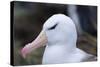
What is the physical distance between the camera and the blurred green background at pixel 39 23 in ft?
6.17

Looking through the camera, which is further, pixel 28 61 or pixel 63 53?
pixel 63 53

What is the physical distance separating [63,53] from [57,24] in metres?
0.28

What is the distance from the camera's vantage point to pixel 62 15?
2062mm

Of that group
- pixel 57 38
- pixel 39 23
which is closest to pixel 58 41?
pixel 57 38

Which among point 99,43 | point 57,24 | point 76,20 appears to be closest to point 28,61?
point 57,24

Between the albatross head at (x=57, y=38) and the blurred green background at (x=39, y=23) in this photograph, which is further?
the albatross head at (x=57, y=38)

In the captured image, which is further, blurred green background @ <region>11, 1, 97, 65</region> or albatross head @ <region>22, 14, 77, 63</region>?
albatross head @ <region>22, 14, 77, 63</region>

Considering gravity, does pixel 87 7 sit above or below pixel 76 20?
above

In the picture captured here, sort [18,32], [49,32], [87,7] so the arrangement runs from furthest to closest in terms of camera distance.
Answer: [87,7] → [49,32] → [18,32]

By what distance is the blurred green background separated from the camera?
A: 74.1 inches

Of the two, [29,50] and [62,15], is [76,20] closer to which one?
[62,15]

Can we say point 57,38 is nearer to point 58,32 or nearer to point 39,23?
point 58,32

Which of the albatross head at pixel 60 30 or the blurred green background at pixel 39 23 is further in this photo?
the albatross head at pixel 60 30

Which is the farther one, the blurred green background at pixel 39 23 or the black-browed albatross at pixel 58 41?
the black-browed albatross at pixel 58 41
